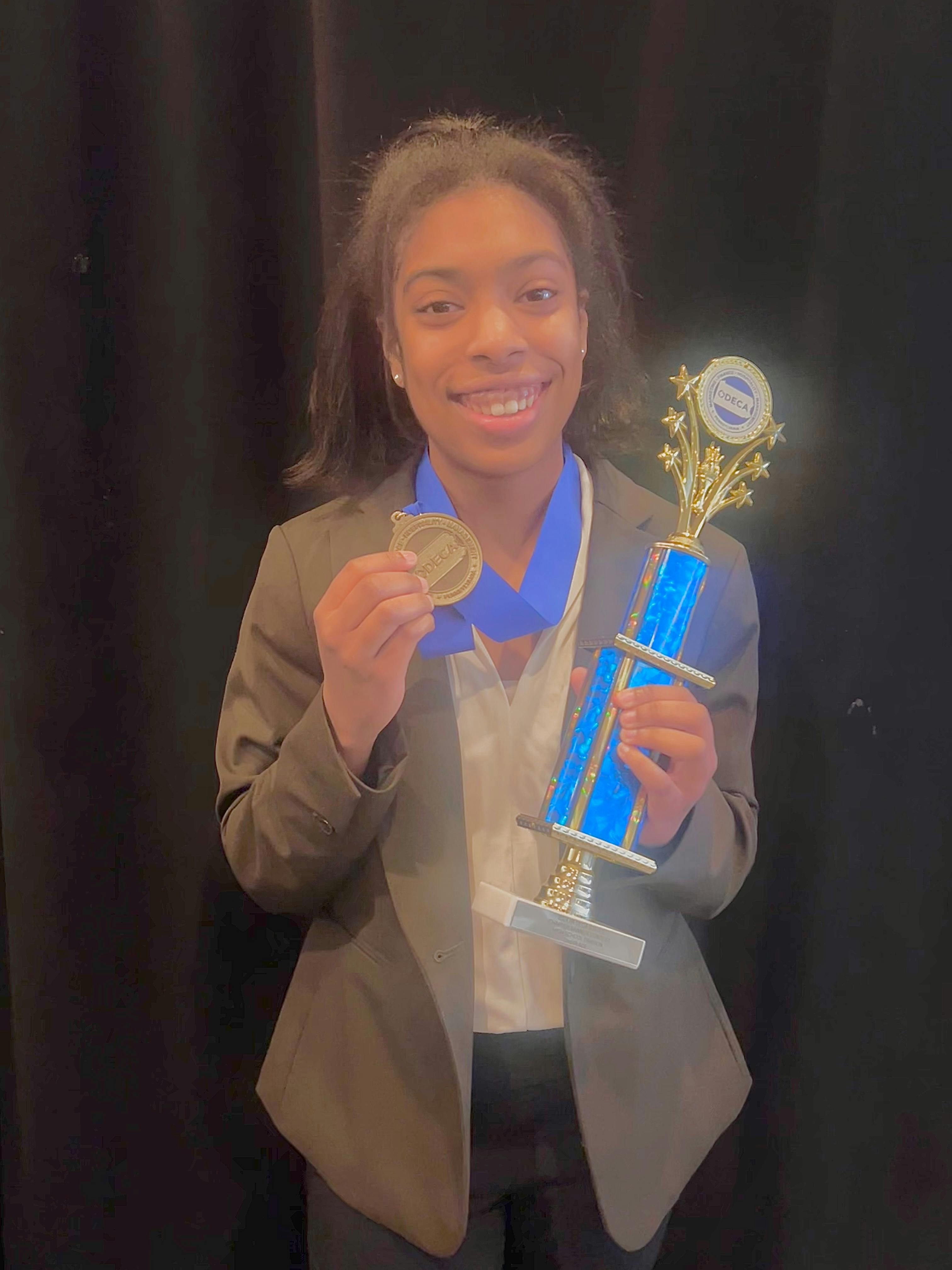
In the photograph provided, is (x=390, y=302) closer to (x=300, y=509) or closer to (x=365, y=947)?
(x=300, y=509)

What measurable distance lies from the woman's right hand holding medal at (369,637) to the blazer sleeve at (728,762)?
26 centimetres

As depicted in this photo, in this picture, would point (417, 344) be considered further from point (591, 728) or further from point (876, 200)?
point (876, 200)

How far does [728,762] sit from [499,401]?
0.39 metres

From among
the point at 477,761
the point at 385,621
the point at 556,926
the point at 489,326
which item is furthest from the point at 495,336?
the point at 556,926

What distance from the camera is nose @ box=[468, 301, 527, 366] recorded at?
75cm

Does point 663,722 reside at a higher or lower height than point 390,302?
lower

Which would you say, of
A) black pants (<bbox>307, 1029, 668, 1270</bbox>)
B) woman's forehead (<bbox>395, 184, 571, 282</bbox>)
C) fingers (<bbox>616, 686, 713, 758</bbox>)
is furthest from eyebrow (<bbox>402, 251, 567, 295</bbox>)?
black pants (<bbox>307, 1029, 668, 1270</bbox>)

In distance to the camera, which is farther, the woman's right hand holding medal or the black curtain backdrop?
the black curtain backdrop

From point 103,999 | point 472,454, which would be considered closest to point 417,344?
point 472,454

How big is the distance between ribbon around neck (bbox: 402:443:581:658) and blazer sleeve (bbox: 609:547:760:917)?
15cm

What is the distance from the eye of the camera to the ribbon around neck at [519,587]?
790 millimetres

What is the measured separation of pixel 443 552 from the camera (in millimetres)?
749

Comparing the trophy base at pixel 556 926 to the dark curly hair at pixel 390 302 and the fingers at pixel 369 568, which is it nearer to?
the fingers at pixel 369 568

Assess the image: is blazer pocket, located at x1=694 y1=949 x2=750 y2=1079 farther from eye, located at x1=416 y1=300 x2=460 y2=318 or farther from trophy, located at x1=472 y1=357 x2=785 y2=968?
eye, located at x1=416 y1=300 x2=460 y2=318
